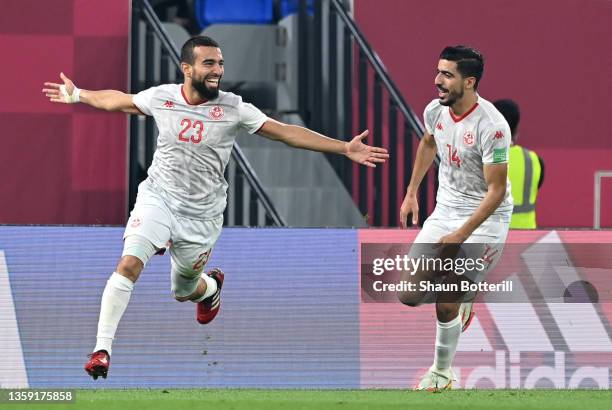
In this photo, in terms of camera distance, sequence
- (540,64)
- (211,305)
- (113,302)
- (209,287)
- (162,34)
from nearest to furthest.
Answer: (113,302) → (209,287) → (211,305) → (162,34) → (540,64)

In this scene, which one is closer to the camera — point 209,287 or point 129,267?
point 129,267

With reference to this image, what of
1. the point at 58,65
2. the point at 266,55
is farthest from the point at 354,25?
the point at 58,65

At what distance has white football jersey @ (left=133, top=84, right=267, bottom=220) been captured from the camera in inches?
424

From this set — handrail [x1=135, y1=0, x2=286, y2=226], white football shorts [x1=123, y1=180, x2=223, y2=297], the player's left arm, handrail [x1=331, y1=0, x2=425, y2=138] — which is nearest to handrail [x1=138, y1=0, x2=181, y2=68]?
handrail [x1=135, y1=0, x2=286, y2=226]

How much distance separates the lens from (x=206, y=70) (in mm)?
10688

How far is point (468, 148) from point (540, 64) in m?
3.85

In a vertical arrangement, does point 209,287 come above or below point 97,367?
above

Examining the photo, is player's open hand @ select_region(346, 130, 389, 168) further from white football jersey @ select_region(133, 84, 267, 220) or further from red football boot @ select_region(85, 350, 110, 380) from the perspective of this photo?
red football boot @ select_region(85, 350, 110, 380)

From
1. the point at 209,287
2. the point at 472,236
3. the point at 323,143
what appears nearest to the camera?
the point at 323,143

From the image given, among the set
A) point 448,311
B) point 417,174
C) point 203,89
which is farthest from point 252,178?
point 203,89

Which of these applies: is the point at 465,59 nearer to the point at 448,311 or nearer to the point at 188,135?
the point at 448,311

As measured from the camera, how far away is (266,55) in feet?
48.4

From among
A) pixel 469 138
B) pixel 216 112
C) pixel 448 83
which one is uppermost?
pixel 448 83

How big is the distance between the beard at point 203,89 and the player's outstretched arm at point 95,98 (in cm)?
40
